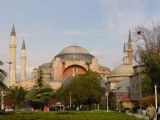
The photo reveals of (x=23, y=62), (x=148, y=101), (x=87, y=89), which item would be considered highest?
(x=23, y=62)

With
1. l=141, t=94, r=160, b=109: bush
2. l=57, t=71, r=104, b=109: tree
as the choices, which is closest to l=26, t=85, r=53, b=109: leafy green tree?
l=57, t=71, r=104, b=109: tree

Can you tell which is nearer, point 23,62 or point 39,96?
point 39,96

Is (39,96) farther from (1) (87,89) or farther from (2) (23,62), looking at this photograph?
(2) (23,62)

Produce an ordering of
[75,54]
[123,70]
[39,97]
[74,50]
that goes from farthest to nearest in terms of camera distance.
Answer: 1. [74,50]
2. [75,54]
3. [123,70]
4. [39,97]

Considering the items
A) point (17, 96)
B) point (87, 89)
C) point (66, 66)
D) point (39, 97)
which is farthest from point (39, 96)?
point (66, 66)

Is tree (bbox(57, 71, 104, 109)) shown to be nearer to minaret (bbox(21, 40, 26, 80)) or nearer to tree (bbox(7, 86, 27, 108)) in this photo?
tree (bbox(7, 86, 27, 108))

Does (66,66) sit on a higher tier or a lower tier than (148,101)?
higher

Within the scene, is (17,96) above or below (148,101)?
above

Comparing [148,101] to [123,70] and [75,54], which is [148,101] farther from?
[75,54]

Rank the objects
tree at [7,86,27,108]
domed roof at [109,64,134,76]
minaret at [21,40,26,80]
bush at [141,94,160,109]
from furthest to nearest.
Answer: minaret at [21,40,26,80] < domed roof at [109,64,134,76] < tree at [7,86,27,108] < bush at [141,94,160,109]

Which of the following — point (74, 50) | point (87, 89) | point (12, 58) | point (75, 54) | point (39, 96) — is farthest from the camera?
point (74, 50)

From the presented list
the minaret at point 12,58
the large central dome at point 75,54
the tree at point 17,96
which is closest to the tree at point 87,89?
the tree at point 17,96

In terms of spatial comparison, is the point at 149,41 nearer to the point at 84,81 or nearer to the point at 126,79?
the point at 84,81

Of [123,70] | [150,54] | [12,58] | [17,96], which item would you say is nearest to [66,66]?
[12,58]
